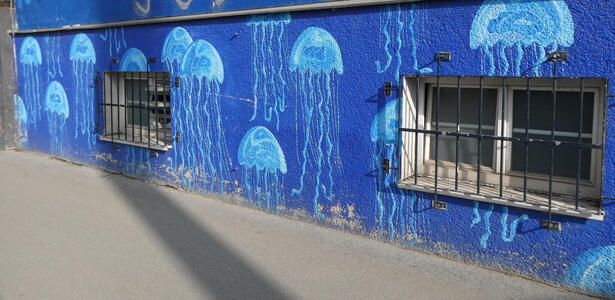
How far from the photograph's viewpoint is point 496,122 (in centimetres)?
470

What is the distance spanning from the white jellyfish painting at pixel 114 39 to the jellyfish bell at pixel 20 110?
10.5 ft

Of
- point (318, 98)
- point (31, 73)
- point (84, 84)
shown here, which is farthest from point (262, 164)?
point (31, 73)

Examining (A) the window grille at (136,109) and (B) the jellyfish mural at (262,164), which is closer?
(B) the jellyfish mural at (262,164)

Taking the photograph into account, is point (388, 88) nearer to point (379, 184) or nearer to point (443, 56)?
point (443, 56)

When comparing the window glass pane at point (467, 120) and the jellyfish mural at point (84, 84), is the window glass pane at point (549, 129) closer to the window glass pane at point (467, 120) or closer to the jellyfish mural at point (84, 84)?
the window glass pane at point (467, 120)

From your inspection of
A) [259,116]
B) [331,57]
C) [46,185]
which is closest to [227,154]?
[259,116]

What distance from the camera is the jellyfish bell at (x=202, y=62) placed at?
6535 millimetres

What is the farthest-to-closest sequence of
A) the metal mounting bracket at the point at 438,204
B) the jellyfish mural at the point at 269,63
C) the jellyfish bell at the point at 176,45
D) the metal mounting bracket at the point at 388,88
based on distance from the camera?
the jellyfish bell at the point at 176,45, the jellyfish mural at the point at 269,63, the metal mounting bracket at the point at 388,88, the metal mounting bracket at the point at 438,204

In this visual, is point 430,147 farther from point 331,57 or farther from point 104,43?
point 104,43

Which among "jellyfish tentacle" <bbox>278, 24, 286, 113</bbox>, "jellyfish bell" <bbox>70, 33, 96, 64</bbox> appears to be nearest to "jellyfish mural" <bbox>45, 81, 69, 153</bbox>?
"jellyfish bell" <bbox>70, 33, 96, 64</bbox>

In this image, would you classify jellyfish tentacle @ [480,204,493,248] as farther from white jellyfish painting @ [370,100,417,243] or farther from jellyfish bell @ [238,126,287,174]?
jellyfish bell @ [238,126,287,174]

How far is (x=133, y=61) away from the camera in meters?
7.73

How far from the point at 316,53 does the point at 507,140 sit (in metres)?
2.13

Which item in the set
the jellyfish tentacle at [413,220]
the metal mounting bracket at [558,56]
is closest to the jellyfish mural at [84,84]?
the jellyfish tentacle at [413,220]
